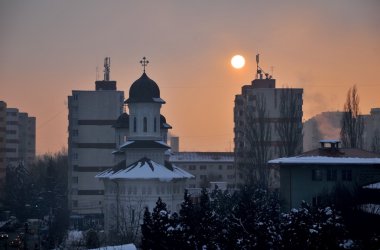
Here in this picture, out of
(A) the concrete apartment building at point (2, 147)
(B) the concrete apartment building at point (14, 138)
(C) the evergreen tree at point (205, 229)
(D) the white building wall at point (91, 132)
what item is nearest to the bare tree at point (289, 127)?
(D) the white building wall at point (91, 132)

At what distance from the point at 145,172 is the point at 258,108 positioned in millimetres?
24365

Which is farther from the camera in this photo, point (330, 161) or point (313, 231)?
point (330, 161)

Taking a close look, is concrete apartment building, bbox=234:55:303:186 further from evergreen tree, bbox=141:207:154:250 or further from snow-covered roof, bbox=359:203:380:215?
evergreen tree, bbox=141:207:154:250

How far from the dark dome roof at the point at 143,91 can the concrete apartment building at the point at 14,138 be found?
4168 cm

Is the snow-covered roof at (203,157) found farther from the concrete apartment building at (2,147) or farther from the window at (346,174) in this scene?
the window at (346,174)

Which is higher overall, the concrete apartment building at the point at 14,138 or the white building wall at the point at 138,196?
the concrete apartment building at the point at 14,138

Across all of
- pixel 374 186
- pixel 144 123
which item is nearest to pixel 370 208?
pixel 374 186

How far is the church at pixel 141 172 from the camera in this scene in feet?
216

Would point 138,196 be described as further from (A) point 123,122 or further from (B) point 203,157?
(B) point 203,157

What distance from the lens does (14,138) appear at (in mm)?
144375

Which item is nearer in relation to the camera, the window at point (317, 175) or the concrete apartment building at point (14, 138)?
the window at point (317, 175)

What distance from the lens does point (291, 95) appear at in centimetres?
8100

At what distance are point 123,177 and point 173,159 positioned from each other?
6800 centimetres

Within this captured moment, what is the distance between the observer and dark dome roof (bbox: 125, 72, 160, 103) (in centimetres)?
7131
